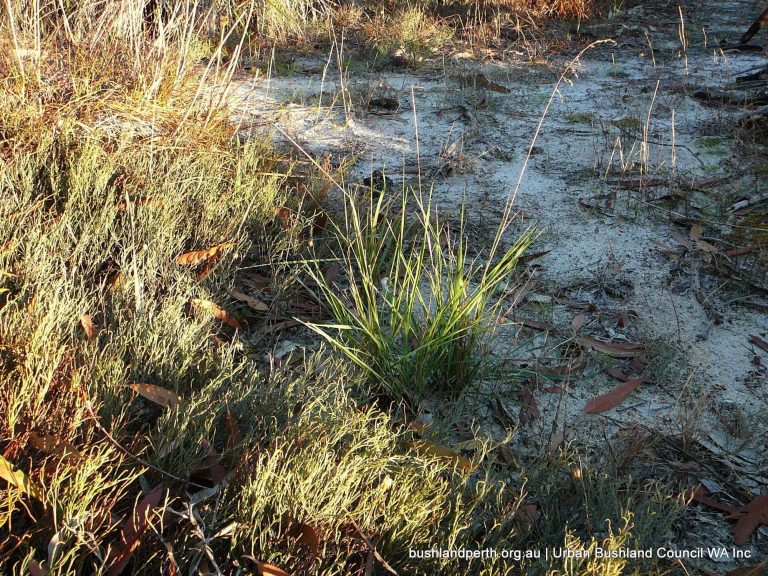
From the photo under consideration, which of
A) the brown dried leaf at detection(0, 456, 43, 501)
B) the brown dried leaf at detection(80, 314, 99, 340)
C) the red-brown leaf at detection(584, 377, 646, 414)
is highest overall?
the brown dried leaf at detection(0, 456, 43, 501)

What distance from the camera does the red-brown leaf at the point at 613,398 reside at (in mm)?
2311

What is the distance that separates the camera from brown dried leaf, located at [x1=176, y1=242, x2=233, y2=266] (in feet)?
8.88

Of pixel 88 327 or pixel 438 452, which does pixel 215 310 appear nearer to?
pixel 88 327

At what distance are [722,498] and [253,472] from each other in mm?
1320

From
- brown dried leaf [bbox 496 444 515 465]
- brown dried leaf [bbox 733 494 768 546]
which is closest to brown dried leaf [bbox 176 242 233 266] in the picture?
brown dried leaf [bbox 496 444 515 465]

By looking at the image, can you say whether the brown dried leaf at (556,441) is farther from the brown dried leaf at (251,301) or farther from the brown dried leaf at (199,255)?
the brown dried leaf at (199,255)

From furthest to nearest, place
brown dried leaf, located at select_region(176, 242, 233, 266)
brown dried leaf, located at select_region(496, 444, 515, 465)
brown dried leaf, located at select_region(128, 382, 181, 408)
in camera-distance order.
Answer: brown dried leaf, located at select_region(176, 242, 233, 266), brown dried leaf, located at select_region(496, 444, 515, 465), brown dried leaf, located at select_region(128, 382, 181, 408)

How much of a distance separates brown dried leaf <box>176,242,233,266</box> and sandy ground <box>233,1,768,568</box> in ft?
1.75

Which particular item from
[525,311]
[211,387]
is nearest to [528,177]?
[525,311]

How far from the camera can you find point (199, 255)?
8.98ft

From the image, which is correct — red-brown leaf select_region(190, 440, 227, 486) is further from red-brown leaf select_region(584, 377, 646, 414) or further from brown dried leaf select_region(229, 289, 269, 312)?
red-brown leaf select_region(584, 377, 646, 414)

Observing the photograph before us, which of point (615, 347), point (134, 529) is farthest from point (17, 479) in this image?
point (615, 347)

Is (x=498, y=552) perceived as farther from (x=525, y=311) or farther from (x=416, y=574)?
(x=525, y=311)

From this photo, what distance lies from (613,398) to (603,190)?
1780 mm
